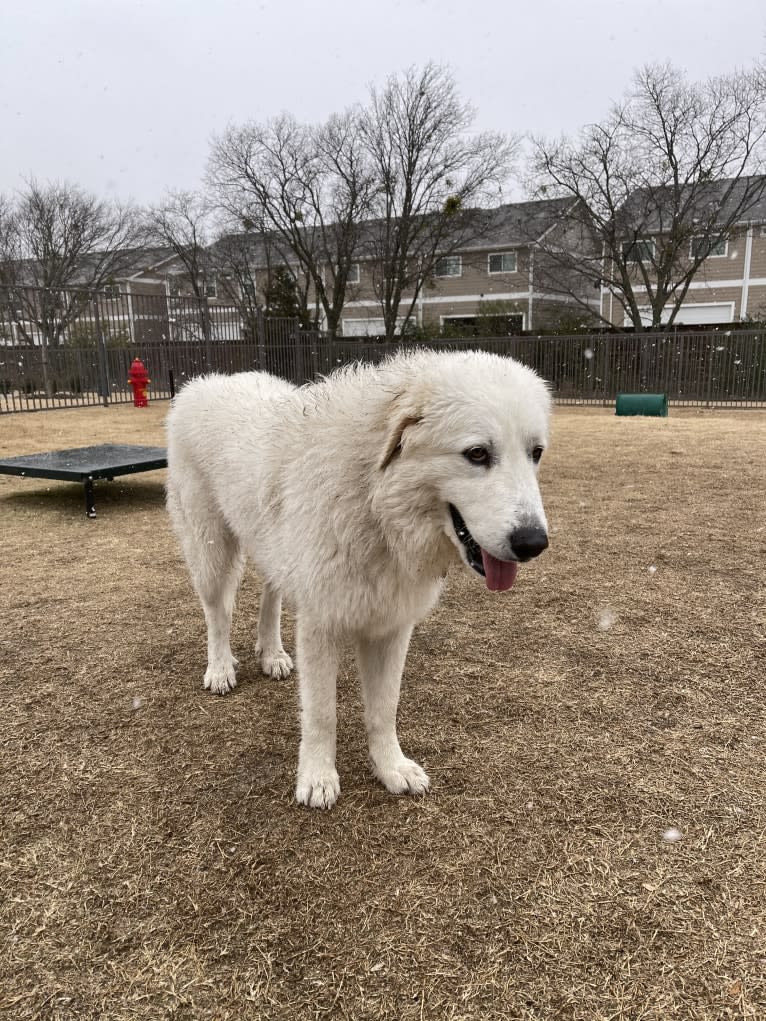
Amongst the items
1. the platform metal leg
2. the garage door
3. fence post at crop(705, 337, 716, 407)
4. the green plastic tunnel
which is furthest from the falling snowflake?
the garage door

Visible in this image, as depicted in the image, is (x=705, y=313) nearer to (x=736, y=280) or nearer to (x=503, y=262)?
(x=736, y=280)

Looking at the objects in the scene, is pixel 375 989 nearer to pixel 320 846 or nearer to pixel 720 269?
pixel 320 846

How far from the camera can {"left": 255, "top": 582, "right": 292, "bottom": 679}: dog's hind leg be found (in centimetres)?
326

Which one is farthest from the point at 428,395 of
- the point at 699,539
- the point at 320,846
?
the point at 699,539

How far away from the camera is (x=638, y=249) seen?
2766 centimetres

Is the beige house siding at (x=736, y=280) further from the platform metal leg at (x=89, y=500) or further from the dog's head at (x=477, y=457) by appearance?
the dog's head at (x=477, y=457)

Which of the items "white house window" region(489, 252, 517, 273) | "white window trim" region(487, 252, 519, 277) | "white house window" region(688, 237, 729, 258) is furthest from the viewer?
"white house window" region(489, 252, 517, 273)

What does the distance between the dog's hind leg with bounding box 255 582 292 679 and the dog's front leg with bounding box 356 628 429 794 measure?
945 millimetres

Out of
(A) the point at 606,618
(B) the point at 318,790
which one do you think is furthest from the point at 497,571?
(A) the point at 606,618

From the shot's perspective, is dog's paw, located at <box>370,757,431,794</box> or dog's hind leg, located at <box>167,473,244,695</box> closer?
dog's paw, located at <box>370,757,431,794</box>

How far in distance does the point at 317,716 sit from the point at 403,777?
1.34ft

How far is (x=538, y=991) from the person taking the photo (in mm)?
1562

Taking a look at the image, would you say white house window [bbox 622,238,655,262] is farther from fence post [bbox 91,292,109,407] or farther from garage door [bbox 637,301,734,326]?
fence post [bbox 91,292,109,407]

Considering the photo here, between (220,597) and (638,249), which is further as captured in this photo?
(638,249)
